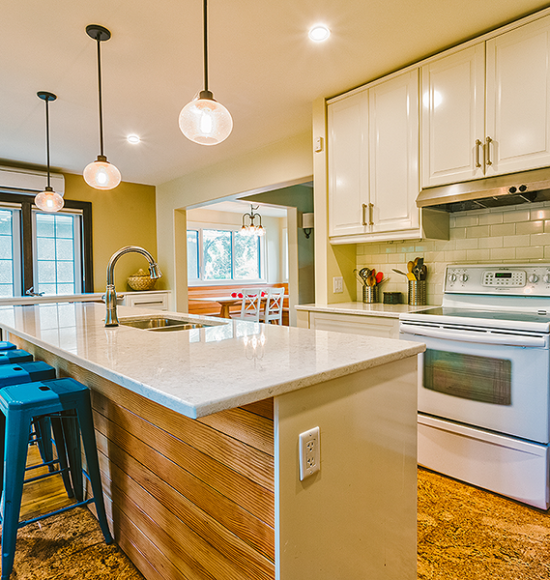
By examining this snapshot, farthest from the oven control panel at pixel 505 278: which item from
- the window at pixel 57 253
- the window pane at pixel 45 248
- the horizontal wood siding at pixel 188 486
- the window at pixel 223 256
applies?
the window at pixel 223 256

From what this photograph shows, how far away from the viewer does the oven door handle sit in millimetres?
1782

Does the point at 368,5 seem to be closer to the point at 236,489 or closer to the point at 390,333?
the point at 390,333

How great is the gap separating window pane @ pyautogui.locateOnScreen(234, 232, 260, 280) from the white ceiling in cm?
521

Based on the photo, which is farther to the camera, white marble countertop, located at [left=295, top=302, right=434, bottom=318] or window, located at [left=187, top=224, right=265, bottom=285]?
window, located at [left=187, top=224, right=265, bottom=285]

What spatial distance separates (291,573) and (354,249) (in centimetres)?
266

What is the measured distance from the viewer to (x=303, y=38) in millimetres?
2148

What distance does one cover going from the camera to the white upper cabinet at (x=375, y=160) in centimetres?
245

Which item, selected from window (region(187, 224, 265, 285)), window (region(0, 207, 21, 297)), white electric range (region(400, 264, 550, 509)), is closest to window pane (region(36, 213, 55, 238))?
window (region(0, 207, 21, 297))

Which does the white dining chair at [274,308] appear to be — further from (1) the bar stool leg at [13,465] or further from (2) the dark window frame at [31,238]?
(1) the bar stool leg at [13,465]

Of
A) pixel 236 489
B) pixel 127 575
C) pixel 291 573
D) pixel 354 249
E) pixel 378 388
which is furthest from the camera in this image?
pixel 354 249

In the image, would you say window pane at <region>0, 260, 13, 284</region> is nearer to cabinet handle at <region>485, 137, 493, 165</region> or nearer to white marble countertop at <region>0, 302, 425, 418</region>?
white marble countertop at <region>0, 302, 425, 418</region>

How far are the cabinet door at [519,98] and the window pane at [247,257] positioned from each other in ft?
22.2

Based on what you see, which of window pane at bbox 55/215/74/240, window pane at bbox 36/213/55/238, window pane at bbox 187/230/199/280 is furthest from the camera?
window pane at bbox 187/230/199/280

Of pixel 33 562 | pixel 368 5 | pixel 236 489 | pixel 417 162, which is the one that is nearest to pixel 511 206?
pixel 417 162
